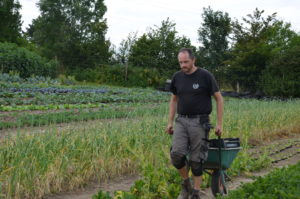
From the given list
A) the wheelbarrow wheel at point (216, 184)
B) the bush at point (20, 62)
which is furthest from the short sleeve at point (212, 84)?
the bush at point (20, 62)

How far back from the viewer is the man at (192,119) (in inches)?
172

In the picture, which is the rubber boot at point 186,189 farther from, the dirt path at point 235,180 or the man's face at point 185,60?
the man's face at point 185,60

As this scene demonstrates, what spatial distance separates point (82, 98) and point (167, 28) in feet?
57.5

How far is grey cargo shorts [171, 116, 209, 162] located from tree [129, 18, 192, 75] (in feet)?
86.4

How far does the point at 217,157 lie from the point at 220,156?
0.08 m

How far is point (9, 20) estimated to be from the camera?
120 ft

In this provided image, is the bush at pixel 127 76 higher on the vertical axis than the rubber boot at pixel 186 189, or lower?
higher

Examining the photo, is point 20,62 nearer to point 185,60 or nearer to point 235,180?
point 235,180

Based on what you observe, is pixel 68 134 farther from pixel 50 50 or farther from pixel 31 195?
pixel 50 50

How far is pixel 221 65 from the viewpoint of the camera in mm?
31203

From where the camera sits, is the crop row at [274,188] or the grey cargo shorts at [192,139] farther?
the grey cargo shorts at [192,139]

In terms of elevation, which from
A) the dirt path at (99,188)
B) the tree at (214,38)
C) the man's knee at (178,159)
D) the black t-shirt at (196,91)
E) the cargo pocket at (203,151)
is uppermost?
the tree at (214,38)

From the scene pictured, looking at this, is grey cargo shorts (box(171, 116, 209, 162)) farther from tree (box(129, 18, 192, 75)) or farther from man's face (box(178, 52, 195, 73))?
tree (box(129, 18, 192, 75))

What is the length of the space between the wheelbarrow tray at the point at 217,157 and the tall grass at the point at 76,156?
750 millimetres
